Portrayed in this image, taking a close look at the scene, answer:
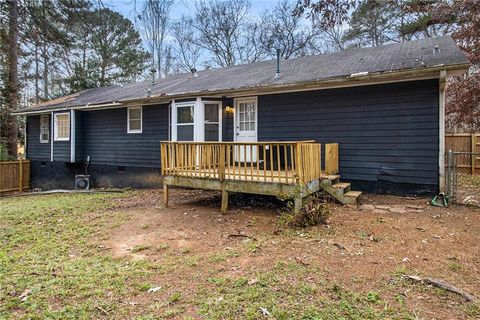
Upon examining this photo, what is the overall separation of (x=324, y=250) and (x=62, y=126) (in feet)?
43.9

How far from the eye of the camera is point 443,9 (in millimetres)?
10008

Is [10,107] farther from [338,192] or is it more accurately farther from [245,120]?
[338,192]

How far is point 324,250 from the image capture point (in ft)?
13.9

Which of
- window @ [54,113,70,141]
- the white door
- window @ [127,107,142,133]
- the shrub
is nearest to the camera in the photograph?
the shrub

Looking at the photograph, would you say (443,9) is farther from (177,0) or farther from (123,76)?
(123,76)

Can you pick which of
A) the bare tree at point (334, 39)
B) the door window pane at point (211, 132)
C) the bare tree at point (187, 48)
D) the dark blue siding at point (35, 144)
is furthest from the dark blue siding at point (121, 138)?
the bare tree at point (334, 39)

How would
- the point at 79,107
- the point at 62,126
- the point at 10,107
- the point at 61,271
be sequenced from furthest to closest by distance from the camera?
the point at 10,107, the point at 62,126, the point at 79,107, the point at 61,271

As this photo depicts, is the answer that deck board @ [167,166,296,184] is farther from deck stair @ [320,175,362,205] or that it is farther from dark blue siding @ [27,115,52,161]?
dark blue siding @ [27,115,52,161]

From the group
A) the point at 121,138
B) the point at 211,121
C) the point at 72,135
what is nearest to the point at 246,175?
the point at 211,121

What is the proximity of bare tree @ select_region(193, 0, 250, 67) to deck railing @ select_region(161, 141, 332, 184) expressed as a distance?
1721cm

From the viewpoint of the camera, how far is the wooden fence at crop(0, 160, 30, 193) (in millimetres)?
13766

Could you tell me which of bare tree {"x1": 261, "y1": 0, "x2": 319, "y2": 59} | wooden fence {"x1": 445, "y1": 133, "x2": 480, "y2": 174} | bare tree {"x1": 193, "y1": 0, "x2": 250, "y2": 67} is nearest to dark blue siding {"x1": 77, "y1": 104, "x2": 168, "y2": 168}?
wooden fence {"x1": 445, "y1": 133, "x2": 480, "y2": 174}

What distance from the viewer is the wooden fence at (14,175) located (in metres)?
13.8

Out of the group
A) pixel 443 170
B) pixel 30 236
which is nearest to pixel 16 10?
pixel 30 236
